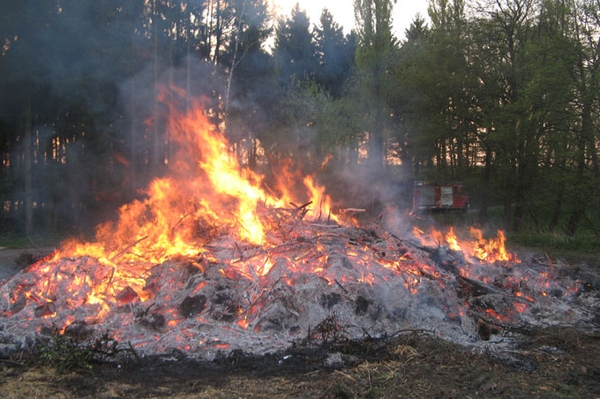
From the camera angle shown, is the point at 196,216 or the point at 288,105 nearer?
the point at 196,216

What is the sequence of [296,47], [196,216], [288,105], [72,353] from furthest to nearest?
[296,47] → [288,105] → [196,216] → [72,353]

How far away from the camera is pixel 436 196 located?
21.3m

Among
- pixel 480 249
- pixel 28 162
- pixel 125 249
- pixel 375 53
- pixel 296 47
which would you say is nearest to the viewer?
pixel 125 249

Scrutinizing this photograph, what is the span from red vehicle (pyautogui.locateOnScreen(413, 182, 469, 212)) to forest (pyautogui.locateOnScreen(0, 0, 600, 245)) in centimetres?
62

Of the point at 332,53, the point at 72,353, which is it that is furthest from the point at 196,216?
the point at 332,53

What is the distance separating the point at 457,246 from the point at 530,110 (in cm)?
928

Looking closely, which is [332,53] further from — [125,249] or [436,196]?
[125,249]

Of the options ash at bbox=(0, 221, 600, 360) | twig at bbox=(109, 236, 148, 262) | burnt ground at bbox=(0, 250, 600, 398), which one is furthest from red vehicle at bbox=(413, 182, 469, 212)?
burnt ground at bbox=(0, 250, 600, 398)

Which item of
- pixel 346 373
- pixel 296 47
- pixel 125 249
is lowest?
pixel 346 373

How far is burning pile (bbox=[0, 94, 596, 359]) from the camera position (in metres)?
5.50

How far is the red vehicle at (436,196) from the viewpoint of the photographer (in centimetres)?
2119

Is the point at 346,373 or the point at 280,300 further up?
the point at 280,300

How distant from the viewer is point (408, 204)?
21.1m

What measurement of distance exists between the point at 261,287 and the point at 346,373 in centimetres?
222
